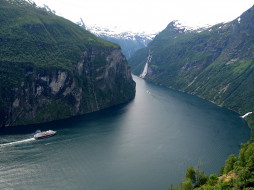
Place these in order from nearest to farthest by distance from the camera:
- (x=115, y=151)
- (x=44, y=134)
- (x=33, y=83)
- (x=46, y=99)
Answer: (x=115, y=151) < (x=44, y=134) < (x=33, y=83) < (x=46, y=99)

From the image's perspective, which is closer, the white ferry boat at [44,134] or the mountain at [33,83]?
the white ferry boat at [44,134]

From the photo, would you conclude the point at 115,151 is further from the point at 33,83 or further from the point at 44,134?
the point at 33,83

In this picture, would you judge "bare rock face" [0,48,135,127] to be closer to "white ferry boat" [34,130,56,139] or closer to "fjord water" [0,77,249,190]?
"fjord water" [0,77,249,190]

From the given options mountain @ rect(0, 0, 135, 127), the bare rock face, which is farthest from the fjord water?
mountain @ rect(0, 0, 135, 127)

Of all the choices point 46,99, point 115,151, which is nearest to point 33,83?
point 46,99

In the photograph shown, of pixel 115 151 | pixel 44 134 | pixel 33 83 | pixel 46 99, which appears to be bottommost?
pixel 44 134

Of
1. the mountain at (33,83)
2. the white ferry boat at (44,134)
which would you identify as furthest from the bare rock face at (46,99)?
the white ferry boat at (44,134)

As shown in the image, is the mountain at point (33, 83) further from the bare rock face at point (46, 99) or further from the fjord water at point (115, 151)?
the fjord water at point (115, 151)

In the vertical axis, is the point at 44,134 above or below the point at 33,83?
below

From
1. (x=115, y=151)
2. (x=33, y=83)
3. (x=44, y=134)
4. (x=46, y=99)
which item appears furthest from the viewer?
(x=46, y=99)
